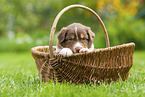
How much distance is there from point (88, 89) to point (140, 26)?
35.5 ft

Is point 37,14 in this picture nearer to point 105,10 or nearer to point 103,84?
point 105,10

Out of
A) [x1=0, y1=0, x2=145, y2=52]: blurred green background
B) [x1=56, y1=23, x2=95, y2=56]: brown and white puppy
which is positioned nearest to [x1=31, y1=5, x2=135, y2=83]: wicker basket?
[x1=56, y1=23, x2=95, y2=56]: brown and white puppy

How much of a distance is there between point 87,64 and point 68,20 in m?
16.4

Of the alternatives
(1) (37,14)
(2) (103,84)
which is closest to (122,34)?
(2) (103,84)

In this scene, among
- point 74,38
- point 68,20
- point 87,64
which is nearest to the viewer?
point 87,64

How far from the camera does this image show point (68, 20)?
63.1 feet

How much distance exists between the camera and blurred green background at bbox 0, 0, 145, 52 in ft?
40.5

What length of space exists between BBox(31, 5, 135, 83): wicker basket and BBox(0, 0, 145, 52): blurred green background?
8.50 metres

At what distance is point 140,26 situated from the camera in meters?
12.9

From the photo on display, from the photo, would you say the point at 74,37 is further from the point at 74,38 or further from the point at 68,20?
the point at 68,20

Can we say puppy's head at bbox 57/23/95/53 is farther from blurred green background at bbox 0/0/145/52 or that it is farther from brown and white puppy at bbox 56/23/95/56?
blurred green background at bbox 0/0/145/52

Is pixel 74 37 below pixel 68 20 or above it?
below

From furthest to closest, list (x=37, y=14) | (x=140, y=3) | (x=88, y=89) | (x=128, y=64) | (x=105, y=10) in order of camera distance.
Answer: (x=37, y=14) → (x=105, y=10) → (x=140, y=3) → (x=128, y=64) → (x=88, y=89)

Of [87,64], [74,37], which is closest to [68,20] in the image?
[74,37]
